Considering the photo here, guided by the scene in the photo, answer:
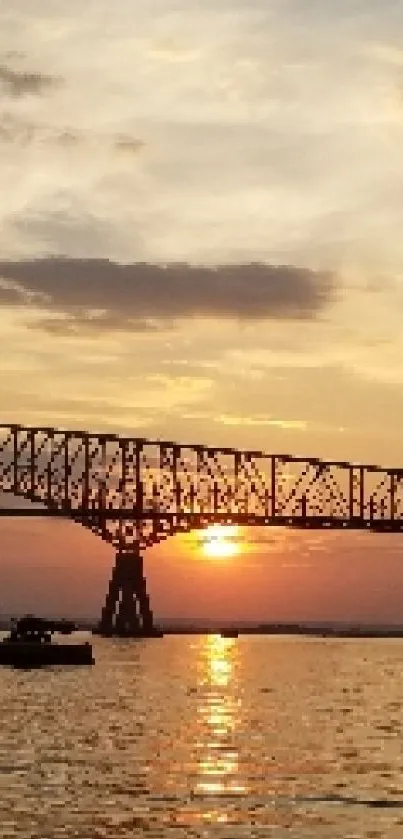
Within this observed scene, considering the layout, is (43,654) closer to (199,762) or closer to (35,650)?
(35,650)

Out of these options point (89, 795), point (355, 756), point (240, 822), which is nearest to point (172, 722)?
point (355, 756)

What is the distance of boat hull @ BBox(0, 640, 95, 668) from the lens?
6550 inches

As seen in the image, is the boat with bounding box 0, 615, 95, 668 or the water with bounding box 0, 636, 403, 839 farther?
the boat with bounding box 0, 615, 95, 668

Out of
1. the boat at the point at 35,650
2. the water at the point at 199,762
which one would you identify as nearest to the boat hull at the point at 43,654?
the boat at the point at 35,650

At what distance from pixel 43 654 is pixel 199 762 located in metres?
101

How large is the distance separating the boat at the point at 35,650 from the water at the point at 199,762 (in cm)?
4171

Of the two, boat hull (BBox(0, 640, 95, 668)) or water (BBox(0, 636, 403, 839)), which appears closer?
water (BBox(0, 636, 403, 839))

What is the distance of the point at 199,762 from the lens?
67.2 m

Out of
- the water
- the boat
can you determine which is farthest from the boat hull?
the water

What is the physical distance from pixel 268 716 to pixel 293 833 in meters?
46.2

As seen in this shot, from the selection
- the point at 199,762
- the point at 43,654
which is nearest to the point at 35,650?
the point at 43,654

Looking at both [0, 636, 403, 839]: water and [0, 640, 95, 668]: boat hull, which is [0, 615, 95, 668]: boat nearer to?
[0, 640, 95, 668]: boat hull

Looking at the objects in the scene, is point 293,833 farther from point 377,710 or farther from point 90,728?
point 377,710

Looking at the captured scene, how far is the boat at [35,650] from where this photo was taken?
547ft
